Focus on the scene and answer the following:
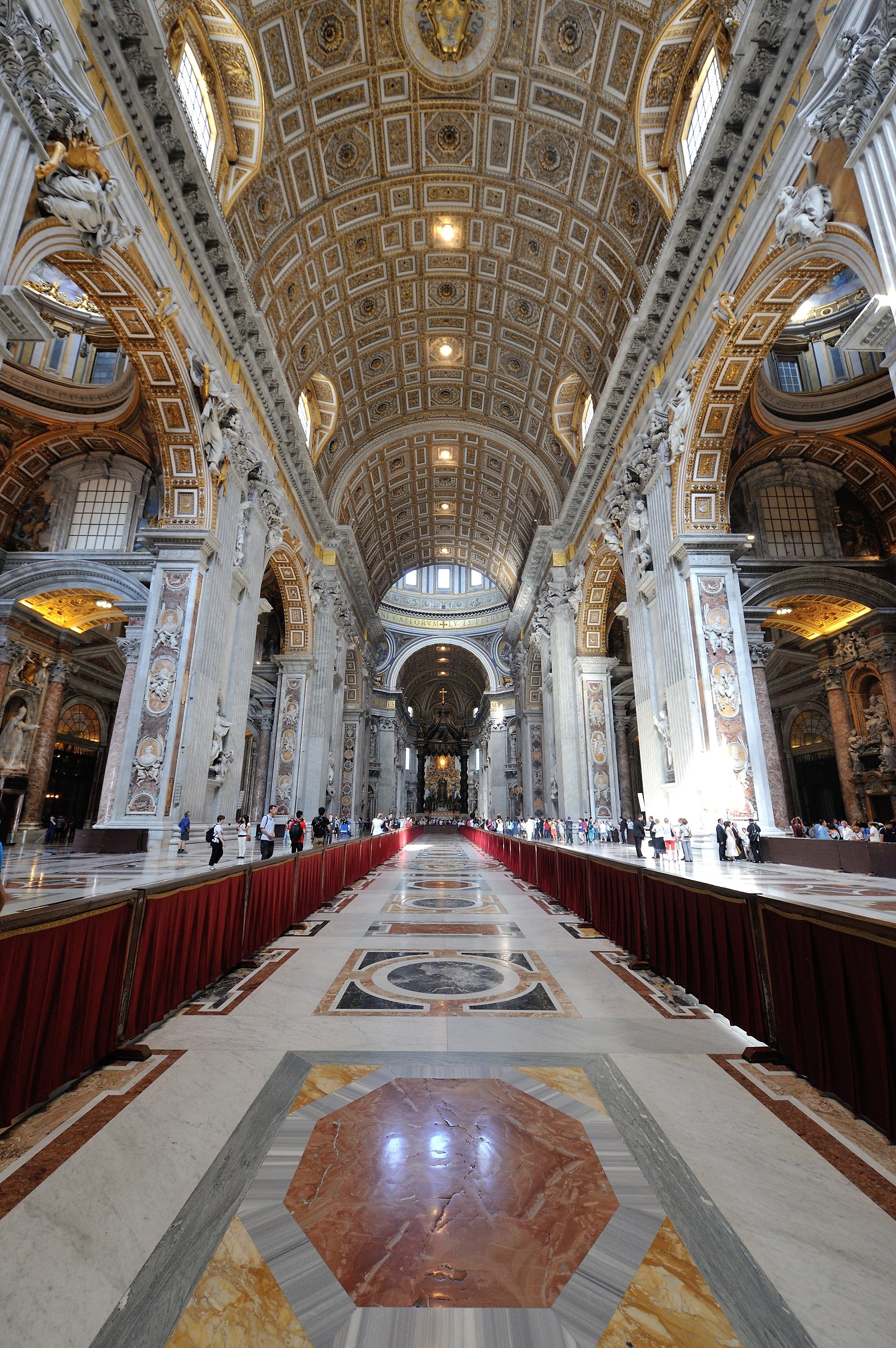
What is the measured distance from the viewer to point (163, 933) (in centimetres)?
350

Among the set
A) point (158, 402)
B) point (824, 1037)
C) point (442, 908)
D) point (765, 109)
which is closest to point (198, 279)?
point (158, 402)

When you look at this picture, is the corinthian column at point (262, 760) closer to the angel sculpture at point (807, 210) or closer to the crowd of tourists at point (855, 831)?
the crowd of tourists at point (855, 831)

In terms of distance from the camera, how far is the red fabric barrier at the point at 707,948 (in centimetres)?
325

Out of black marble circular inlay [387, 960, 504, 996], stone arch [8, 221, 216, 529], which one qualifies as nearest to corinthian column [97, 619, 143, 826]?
stone arch [8, 221, 216, 529]

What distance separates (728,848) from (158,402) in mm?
12826

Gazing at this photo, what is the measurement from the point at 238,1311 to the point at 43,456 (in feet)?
59.8

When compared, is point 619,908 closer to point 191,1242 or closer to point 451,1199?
point 451,1199

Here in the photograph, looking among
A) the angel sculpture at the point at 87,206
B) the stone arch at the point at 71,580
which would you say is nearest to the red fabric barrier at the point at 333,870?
the stone arch at the point at 71,580

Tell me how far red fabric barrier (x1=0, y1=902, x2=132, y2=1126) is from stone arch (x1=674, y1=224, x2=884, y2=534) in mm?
9078

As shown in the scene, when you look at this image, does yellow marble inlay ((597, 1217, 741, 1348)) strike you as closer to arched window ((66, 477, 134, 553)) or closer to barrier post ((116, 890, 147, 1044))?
barrier post ((116, 890, 147, 1044))

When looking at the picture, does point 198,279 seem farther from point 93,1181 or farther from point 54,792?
point 54,792

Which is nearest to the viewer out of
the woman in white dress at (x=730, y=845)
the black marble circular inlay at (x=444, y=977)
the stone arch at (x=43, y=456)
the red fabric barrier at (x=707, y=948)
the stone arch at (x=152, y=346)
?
the red fabric barrier at (x=707, y=948)

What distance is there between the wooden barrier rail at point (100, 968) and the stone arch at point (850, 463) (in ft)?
Answer: 50.0

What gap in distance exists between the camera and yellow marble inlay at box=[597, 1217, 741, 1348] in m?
1.37
